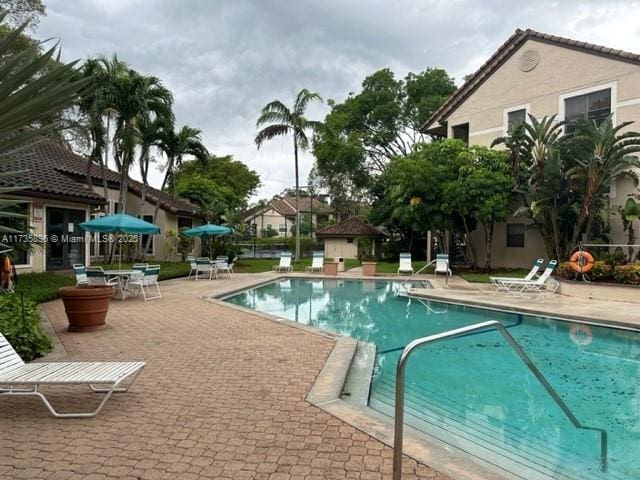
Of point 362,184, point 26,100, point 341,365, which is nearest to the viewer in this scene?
point 26,100

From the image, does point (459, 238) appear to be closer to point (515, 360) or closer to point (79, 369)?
point (515, 360)

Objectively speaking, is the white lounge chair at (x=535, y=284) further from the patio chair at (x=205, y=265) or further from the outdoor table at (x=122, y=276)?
the patio chair at (x=205, y=265)

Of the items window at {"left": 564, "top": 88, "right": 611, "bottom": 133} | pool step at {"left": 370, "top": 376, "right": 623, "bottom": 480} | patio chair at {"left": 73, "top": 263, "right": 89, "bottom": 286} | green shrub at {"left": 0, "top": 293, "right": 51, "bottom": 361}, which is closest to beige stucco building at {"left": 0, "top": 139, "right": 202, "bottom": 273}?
patio chair at {"left": 73, "top": 263, "right": 89, "bottom": 286}

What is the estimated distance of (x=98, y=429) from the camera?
150 inches

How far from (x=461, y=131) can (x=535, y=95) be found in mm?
Result: 4839

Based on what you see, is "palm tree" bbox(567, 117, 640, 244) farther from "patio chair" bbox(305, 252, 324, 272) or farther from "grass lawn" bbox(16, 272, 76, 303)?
"grass lawn" bbox(16, 272, 76, 303)

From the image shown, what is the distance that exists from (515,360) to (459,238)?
58.1 ft

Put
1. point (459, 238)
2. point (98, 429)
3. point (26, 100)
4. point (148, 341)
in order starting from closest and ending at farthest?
point (26, 100) < point (98, 429) < point (148, 341) < point (459, 238)

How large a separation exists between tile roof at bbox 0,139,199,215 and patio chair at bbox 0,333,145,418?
6.81 m

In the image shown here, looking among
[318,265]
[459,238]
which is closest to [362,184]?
[459,238]

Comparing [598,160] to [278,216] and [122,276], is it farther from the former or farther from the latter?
[278,216]

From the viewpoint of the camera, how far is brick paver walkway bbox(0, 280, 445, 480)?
3.16m

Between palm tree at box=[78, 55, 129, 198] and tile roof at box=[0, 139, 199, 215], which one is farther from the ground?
palm tree at box=[78, 55, 129, 198]

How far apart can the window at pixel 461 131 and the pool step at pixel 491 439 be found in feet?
69.3
